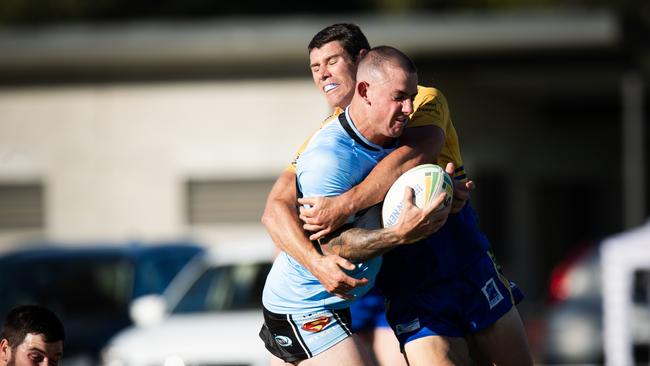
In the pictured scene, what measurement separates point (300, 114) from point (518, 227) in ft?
27.2

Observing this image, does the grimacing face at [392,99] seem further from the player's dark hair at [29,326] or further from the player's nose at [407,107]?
the player's dark hair at [29,326]

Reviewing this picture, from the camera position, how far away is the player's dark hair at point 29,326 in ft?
20.6

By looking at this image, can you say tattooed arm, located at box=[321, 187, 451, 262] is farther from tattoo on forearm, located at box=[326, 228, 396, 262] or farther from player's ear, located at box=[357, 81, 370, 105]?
player's ear, located at box=[357, 81, 370, 105]

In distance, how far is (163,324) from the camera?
12273 millimetres

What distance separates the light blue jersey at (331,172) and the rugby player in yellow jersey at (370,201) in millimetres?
72

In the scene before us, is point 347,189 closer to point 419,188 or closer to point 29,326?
point 419,188

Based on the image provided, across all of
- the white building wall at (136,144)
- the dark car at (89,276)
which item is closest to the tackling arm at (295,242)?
the dark car at (89,276)

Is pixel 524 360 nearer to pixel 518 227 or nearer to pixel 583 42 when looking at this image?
pixel 583 42

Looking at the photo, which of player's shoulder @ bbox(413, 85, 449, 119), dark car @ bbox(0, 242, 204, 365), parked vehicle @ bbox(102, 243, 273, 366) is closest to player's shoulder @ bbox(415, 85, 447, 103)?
player's shoulder @ bbox(413, 85, 449, 119)

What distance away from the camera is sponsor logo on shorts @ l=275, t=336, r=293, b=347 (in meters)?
6.33

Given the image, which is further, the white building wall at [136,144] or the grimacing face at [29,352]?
the white building wall at [136,144]

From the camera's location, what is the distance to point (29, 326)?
247 inches

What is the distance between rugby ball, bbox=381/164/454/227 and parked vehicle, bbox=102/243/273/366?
550 centimetres

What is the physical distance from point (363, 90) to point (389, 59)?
18cm
